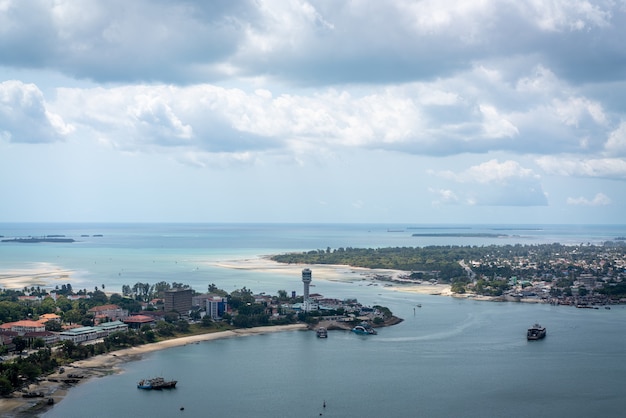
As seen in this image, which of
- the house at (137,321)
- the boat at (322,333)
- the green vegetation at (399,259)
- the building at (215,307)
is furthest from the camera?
the green vegetation at (399,259)

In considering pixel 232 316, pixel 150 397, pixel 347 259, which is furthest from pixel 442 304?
pixel 347 259

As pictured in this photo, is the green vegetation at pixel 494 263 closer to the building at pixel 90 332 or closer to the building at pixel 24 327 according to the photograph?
the building at pixel 90 332

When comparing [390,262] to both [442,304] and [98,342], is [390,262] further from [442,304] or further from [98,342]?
[98,342]

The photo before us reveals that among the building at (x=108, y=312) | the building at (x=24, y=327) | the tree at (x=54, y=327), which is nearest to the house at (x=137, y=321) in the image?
the building at (x=108, y=312)

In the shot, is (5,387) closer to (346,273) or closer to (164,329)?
(164,329)

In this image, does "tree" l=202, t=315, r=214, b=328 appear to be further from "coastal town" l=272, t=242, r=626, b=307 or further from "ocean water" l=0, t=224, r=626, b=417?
"coastal town" l=272, t=242, r=626, b=307

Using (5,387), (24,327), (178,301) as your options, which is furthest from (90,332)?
(5,387)
